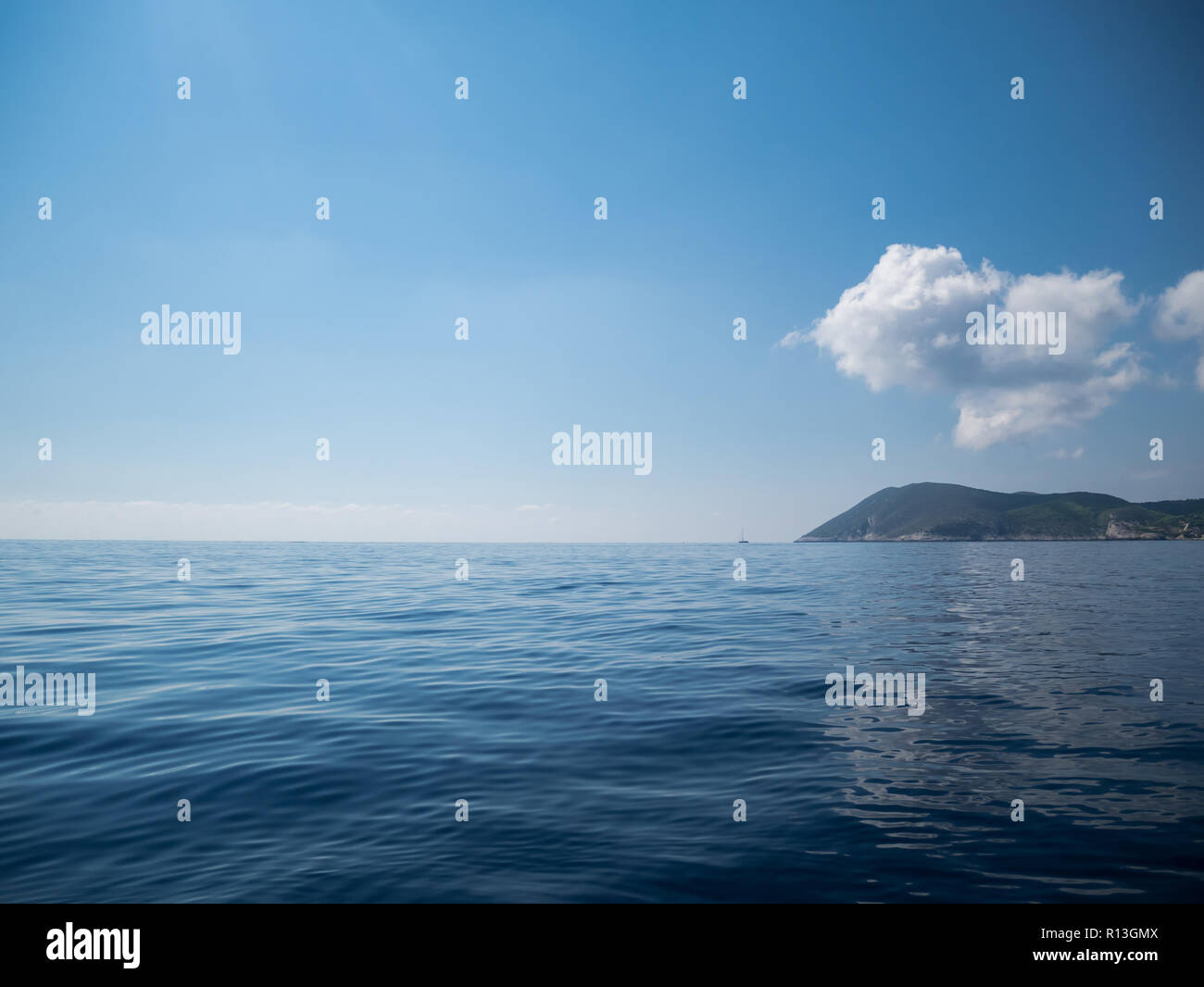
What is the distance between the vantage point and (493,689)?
15070mm

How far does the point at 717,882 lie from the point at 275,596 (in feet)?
117

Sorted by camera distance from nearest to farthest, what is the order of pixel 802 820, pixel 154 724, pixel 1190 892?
1. pixel 1190 892
2. pixel 802 820
3. pixel 154 724

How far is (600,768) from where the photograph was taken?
32.4 ft

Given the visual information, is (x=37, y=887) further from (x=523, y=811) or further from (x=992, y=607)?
(x=992, y=607)

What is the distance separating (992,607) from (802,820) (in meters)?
29.1

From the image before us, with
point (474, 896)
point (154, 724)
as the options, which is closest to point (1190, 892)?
point (474, 896)

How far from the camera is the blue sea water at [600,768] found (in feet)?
21.6

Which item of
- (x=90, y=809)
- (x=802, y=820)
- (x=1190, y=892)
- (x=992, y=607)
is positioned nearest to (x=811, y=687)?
(x=802, y=820)

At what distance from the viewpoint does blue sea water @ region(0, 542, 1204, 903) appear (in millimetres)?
6594

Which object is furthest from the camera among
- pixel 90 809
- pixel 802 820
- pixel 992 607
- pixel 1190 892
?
pixel 992 607
